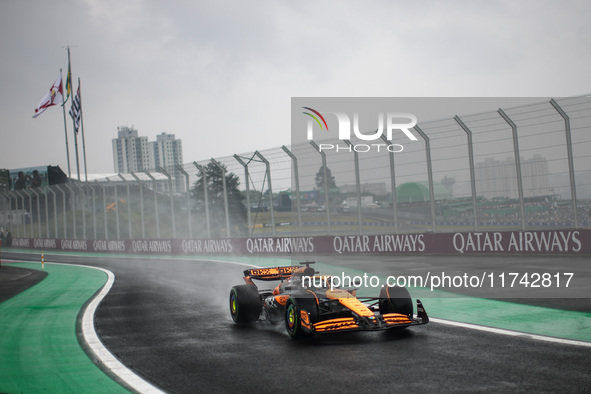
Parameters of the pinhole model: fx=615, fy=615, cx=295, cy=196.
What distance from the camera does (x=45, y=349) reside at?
7.87 meters

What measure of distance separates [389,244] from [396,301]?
1361 cm

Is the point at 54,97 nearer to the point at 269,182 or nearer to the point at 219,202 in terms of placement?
the point at 219,202

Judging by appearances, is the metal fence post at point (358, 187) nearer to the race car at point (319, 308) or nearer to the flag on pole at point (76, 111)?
the race car at point (319, 308)

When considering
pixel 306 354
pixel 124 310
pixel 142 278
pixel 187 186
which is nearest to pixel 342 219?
pixel 142 278

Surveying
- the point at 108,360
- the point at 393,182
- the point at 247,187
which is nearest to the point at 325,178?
the point at 393,182

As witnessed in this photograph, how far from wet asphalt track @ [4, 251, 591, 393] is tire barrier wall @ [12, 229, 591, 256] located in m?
8.06

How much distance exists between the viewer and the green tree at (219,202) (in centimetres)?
2823

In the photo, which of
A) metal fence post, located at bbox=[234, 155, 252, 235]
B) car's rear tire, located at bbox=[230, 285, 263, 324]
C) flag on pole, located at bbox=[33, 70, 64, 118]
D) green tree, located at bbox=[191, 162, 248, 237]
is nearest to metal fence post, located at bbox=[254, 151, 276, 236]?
metal fence post, located at bbox=[234, 155, 252, 235]

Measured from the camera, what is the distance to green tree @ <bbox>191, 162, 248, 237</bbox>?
28.2 metres

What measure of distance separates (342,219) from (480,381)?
18.2m

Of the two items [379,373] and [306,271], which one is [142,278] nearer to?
[306,271]

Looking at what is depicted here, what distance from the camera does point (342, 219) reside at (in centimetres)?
2347

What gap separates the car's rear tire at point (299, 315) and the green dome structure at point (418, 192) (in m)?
12.6

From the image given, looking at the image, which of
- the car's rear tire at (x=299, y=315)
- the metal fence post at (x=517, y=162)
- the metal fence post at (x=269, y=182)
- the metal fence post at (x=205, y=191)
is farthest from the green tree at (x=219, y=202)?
the car's rear tire at (x=299, y=315)
